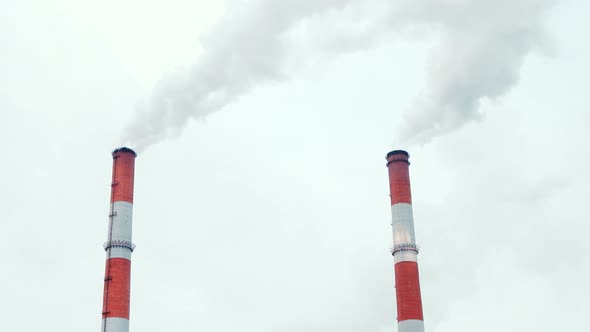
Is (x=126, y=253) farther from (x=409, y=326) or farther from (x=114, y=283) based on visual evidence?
(x=409, y=326)

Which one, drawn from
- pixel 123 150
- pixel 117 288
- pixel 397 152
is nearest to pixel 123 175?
pixel 123 150

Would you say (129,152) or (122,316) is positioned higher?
(129,152)

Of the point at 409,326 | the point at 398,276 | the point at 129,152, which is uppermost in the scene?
the point at 129,152

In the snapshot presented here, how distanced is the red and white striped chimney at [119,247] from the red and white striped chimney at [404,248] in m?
A: 16.4

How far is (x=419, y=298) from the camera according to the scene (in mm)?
48938

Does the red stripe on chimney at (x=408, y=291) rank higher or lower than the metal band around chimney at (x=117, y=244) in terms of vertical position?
lower

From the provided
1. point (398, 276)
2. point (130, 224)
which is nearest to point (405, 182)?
point (398, 276)

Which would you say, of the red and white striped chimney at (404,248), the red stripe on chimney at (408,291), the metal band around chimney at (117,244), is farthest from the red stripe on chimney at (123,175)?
the red stripe on chimney at (408,291)

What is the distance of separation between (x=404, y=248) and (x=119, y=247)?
17.5 metres

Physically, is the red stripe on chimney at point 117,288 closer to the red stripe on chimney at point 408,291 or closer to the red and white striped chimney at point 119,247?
the red and white striped chimney at point 119,247

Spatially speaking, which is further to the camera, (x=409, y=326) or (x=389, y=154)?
(x=389, y=154)

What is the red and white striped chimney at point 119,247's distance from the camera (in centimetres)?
4547

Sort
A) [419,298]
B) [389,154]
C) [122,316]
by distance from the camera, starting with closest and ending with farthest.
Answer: [122,316]
[419,298]
[389,154]

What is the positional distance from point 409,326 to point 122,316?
1699cm
